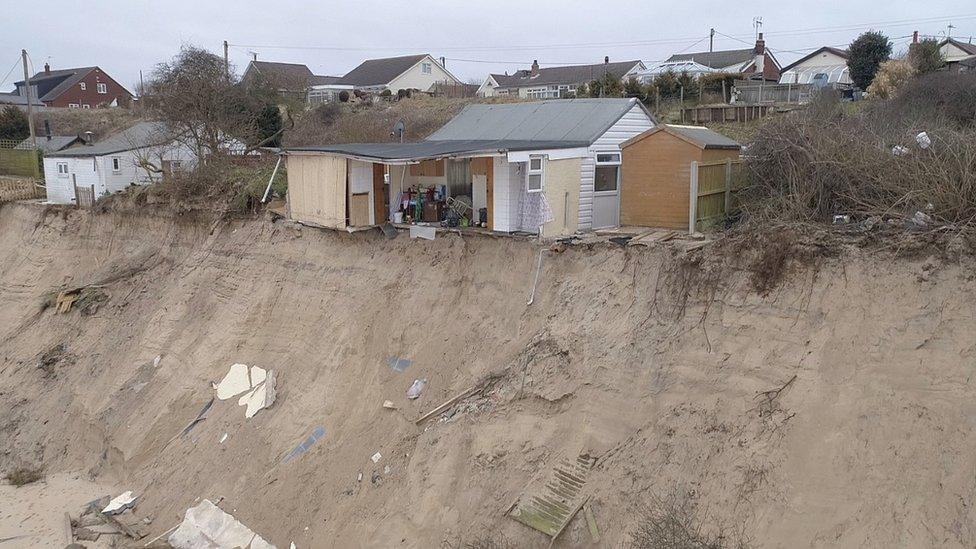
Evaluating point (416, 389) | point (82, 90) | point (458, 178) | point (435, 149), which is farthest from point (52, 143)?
point (416, 389)

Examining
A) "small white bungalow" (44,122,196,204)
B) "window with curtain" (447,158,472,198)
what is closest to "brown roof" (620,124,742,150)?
"window with curtain" (447,158,472,198)

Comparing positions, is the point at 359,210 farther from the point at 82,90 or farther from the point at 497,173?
the point at 82,90

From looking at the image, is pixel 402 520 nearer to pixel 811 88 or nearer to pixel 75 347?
pixel 75 347

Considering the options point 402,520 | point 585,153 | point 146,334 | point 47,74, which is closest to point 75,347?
point 146,334

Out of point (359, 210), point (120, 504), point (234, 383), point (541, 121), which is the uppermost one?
point (541, 121)

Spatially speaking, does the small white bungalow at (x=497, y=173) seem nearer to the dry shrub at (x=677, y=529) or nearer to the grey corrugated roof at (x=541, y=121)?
the grey corrugated roof at (x=541, y=121)

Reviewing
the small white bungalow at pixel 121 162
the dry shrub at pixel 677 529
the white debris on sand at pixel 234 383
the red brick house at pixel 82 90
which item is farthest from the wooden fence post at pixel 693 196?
the red brick house at pixel 82 90

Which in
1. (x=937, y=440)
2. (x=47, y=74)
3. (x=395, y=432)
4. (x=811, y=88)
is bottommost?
(x=395, y=432)
